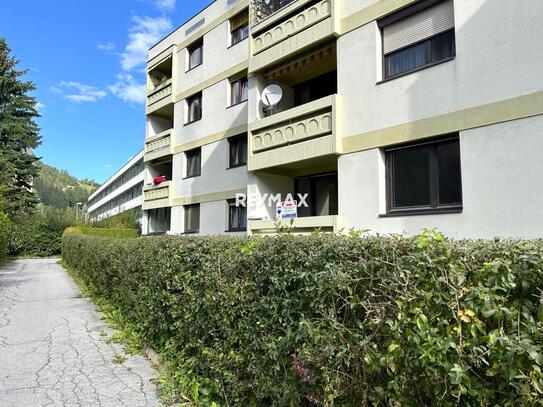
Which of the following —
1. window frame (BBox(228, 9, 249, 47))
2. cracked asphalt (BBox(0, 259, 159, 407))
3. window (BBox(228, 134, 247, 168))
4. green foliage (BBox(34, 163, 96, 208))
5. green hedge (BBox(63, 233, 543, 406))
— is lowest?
cracked asphalt (BBox(0, 259, 159, 407))

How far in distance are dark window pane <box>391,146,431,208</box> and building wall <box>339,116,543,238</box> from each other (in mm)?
440

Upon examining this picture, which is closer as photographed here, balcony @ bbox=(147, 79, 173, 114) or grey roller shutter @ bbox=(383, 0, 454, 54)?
grey roller shutter @ bbox=(383, 0, 454, 54)

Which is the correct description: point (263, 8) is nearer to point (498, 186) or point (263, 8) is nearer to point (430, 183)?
point (430, 183)

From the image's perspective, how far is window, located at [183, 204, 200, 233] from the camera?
18.4m

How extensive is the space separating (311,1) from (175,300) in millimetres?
9795

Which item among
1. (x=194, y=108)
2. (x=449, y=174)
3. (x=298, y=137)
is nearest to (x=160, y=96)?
(x=194, y=108)

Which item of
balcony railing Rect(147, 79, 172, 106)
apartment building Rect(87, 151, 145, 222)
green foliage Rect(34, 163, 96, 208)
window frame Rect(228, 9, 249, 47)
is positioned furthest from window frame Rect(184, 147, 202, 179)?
green foliage Rect(34, 163, 96, 208)

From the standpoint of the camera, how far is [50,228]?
3453 centimetres

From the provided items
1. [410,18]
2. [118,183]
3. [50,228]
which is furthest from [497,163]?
[118,183]

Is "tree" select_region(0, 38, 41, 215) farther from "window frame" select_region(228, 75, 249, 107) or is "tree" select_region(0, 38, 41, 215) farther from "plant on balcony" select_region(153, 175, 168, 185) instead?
"window frame" select_region(228, 75, 249, 107)

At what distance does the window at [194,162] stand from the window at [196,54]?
163 inches

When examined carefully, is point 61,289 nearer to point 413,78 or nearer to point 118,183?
point 413,78

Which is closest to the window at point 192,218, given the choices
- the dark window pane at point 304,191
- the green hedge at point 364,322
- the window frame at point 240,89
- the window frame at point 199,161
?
the window frame at point 199,161

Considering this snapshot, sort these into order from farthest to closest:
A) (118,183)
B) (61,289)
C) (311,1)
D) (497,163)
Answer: (118,183), (61,289), (311,1), (497,163)
